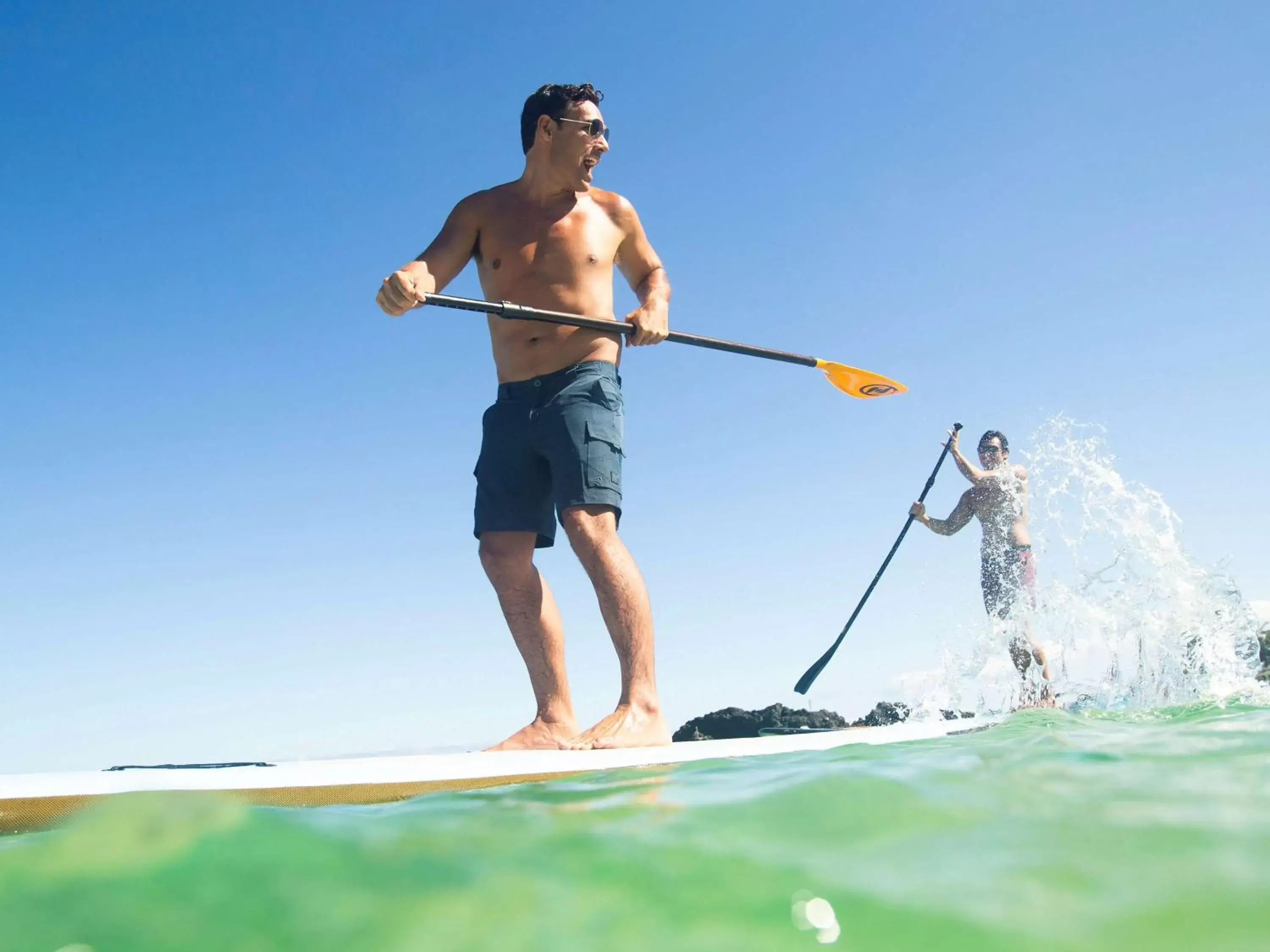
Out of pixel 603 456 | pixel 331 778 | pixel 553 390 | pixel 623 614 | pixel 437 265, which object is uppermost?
pixel 437 265

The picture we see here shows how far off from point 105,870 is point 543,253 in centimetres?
260

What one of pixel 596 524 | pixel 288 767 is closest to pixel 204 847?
pixel 288 767

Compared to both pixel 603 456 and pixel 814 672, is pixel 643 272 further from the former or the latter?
pixel 814 672

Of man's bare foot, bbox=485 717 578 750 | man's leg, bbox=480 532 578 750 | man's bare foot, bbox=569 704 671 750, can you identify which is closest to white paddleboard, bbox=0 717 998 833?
man's bare foot, bbox=569 704 671 750

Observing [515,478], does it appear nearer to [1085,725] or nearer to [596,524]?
→ [596,524]

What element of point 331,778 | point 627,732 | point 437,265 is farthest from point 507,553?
point 331,778

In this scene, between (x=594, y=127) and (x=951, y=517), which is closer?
(x=594, y=127)

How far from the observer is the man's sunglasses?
10.7ft

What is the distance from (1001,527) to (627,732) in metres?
4.55

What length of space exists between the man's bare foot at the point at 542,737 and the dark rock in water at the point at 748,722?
96.5 inches

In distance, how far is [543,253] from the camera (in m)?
3.33

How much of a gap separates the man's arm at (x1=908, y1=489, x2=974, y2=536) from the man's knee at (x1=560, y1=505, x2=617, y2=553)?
14.3ft

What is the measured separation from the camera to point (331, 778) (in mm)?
1900

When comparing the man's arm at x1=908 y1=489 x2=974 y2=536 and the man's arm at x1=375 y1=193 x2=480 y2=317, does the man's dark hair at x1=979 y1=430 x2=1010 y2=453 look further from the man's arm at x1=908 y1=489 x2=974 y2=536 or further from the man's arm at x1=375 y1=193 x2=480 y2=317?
the man's arm at x1=375 y1=193 x2=480 y2=317
